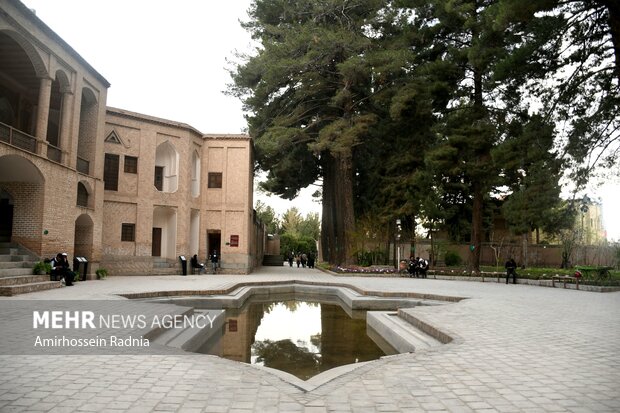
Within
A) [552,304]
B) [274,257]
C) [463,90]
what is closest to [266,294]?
[552,304]

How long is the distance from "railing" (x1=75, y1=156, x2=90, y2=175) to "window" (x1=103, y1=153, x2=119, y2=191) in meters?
3.97

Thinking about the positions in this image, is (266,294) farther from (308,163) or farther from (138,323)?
(308,163)

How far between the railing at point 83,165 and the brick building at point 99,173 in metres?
0.05

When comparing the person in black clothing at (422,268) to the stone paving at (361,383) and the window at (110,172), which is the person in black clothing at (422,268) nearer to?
the window at (110,172)

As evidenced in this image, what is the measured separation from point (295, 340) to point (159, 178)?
20370 mm

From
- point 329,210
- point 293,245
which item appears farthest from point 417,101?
point 293,245

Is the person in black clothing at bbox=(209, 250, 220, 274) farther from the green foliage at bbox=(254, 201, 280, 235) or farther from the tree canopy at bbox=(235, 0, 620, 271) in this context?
the green foliage at bbox=(254, 201, 280, 235)

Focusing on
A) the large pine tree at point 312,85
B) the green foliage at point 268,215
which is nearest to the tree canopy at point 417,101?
the large pine tree at point 312,85

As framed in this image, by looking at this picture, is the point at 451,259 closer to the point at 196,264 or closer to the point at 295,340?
the point at 196,264

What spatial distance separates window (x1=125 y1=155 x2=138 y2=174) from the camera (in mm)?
25236

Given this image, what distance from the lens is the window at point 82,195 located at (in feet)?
66.0

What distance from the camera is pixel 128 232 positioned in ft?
81.7

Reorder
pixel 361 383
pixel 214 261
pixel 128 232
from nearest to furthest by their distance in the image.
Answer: pixel 361 383 < pixel 128 232 < pixel 214 261

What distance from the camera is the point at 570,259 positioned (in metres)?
35.0
